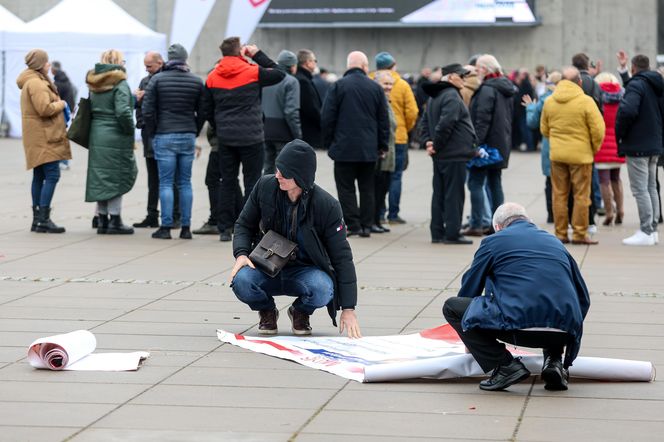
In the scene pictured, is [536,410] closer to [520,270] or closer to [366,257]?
[520,270]

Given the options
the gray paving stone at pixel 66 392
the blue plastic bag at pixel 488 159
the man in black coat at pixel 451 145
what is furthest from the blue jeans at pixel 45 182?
the gray paving stone at pixel 66 392

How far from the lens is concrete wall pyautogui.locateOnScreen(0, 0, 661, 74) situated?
33.2 meters

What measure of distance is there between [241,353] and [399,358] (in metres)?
0.93

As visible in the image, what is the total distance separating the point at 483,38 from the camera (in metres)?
33.9

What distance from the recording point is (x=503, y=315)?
21.2ft

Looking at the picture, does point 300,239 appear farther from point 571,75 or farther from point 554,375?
point 571,75

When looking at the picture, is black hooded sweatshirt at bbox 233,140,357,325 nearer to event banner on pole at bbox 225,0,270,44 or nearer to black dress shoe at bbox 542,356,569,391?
black dress shoe at bbox 542,356,569,391

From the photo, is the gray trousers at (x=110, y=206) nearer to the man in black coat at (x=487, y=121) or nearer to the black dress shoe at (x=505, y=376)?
the man in black coat at (x=487, y=121)

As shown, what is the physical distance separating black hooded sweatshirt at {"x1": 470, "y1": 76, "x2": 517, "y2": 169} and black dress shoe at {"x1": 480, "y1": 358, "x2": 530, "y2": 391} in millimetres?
7388

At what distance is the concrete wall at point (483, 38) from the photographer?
33156 mm

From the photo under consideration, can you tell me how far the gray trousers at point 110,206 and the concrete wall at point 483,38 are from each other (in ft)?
69.4

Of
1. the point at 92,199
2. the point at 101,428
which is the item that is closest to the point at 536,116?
the point at 92,199

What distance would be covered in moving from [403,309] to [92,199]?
5.05m

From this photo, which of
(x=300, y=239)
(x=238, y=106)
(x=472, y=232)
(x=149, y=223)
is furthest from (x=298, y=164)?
(x=149, y=223)
